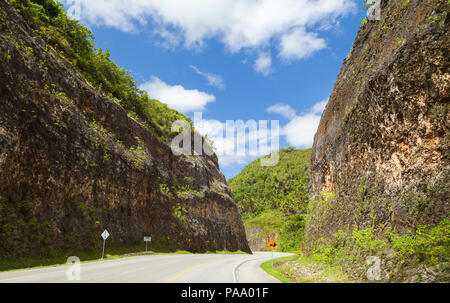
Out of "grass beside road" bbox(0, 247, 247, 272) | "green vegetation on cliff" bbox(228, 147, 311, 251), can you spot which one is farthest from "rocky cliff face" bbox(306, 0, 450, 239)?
"green vegetation on cliff" bbox(228, 147, 311, 251)

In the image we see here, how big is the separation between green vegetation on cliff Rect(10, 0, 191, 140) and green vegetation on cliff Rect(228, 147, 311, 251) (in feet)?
130

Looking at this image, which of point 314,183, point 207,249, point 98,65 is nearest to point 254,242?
point 207,249

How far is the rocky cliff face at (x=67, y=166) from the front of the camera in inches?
617

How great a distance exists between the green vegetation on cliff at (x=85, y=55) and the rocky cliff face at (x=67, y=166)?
11.3 ft

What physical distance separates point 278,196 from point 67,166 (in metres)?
87.2

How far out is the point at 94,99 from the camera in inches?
1080

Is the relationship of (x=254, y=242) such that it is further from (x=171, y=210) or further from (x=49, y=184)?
(x=49, y=184)

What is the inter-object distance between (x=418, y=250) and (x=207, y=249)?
3541 centimetres

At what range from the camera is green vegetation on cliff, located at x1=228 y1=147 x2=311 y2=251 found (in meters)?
65.1

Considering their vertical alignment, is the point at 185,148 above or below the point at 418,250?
above

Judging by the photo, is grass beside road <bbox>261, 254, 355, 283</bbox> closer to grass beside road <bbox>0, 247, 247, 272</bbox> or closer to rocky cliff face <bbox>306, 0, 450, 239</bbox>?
rocky cliff face <bbox>306, 0, 450, 239</bbox>

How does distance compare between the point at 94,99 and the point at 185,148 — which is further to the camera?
the point at 185,148

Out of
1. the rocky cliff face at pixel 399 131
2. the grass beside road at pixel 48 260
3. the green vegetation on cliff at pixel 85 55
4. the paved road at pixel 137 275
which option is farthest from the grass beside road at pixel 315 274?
the green vegetation on cliff at pixel 85 55
